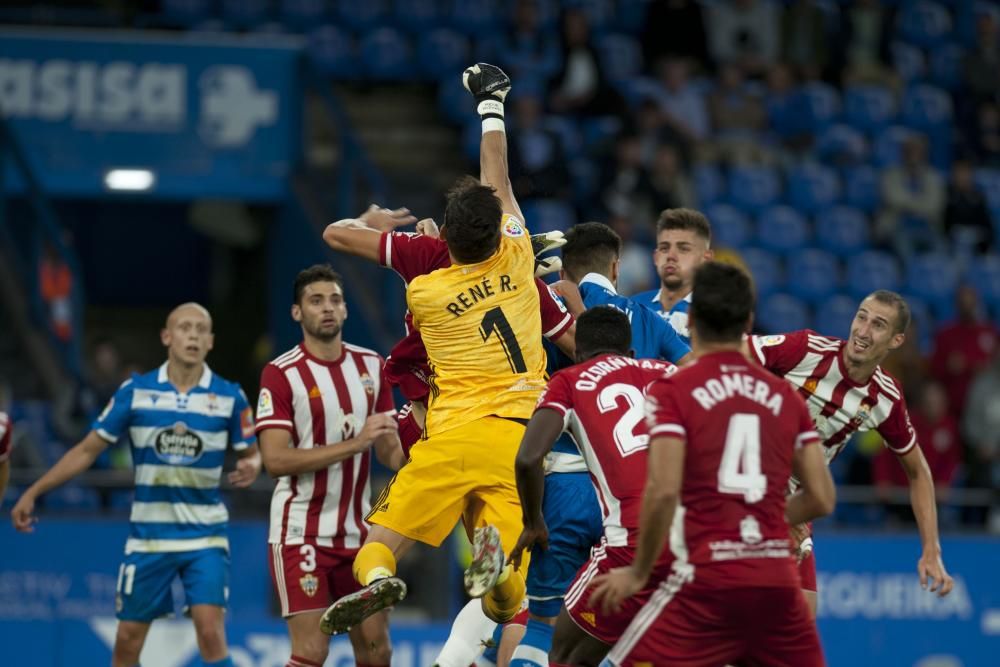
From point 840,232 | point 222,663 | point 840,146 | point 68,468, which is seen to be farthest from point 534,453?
point 840,146

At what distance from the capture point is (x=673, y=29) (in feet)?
55.8

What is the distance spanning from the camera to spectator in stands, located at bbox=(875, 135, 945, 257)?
16.7m

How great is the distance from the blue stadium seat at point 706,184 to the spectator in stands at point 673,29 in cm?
145

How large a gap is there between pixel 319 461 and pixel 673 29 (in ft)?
33.4

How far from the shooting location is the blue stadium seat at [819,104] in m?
17.3

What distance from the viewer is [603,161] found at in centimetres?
1530

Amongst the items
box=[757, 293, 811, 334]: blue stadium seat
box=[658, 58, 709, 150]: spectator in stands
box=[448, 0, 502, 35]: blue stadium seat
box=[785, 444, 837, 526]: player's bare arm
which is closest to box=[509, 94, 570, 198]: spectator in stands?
box=[658, 58, 709, 150]: spectator in stands

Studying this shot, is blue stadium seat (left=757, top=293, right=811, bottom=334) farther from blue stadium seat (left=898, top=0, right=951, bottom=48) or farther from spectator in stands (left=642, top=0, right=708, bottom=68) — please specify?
blue stadium seat (left=898, top=0, right=951, bottom=48)

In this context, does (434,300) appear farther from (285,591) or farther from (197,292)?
(197,292)

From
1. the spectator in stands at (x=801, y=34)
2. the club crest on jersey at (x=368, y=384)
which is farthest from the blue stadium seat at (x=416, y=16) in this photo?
the club crest on jersey at (x=368, y=384)

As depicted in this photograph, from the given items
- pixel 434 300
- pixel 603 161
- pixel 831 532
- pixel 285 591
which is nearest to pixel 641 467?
pixel 434 300

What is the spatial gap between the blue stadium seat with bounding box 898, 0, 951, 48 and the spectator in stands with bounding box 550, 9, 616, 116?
478 cm

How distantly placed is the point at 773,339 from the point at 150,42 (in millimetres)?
8942

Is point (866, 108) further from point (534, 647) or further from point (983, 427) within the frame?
point (534, 647)
